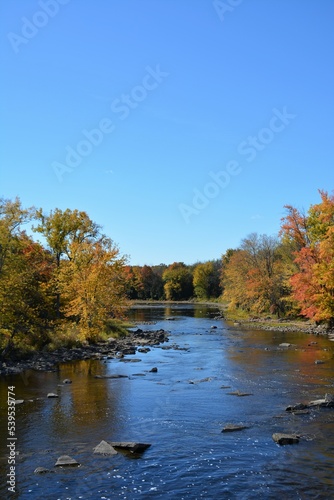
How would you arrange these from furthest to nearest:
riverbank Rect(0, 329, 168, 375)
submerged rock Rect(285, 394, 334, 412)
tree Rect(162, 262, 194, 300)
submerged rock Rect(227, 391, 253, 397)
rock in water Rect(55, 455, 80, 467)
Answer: tree Rect(162, 262, 194, 300) < riverbank Rect(0, 329, 168, 375) < submerged rock Rect(227, 391, 253, 397) < submerged rock Rect(285, 394, 334, 412) < rock in water Rect(55, 455, 80, 467)

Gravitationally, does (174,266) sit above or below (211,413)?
above

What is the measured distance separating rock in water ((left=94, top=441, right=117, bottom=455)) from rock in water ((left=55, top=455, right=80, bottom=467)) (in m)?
0.91

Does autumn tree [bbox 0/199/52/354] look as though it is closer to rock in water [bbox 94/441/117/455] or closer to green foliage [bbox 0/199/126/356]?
green foliage [bbox 0/199/126/356]

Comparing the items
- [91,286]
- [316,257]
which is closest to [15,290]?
[91,286]

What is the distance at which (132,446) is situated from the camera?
13602 mm

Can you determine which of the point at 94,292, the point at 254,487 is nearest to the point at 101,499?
the point at 254,487

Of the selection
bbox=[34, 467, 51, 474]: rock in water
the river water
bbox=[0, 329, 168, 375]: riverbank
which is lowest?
the river water

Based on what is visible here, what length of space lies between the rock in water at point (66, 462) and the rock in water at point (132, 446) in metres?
1.60

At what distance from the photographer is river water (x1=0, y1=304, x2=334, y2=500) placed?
11.2 metres

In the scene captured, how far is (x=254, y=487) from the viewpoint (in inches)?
434

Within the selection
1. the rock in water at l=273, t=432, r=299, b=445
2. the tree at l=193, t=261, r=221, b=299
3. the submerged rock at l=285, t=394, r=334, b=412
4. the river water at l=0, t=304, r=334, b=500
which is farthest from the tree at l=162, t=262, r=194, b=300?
the rock in water at l=273, t=432, r=299, b=445

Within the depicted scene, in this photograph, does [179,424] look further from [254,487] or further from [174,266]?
[174,266]

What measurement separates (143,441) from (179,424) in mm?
2130

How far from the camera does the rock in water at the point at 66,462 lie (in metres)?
12.4
